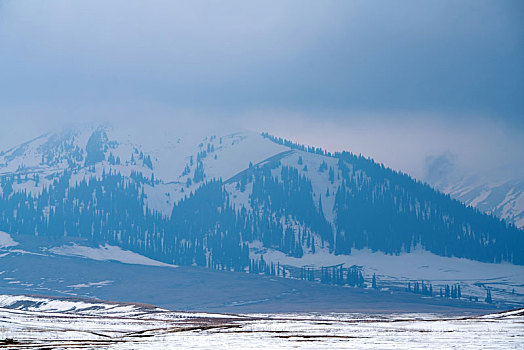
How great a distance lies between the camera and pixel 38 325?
110 metres

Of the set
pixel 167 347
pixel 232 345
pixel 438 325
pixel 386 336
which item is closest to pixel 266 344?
pixel 232 345

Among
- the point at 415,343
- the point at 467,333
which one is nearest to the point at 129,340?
the point at 415,343

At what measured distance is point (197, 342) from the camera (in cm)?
7438

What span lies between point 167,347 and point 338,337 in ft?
56.7

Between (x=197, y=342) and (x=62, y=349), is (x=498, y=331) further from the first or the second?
(x=62, y=349)

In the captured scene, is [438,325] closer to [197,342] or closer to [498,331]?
[498,331]

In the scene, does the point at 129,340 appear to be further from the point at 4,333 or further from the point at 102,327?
the point at 102,327

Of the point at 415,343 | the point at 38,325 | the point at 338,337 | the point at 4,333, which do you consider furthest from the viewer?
the point at 38,325

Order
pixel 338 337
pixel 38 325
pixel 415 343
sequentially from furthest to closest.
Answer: pixel 38 325 < pixel 338 337 < pixel 415 343

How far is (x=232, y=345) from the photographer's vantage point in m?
70.7

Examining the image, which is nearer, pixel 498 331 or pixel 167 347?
pixel 167 347

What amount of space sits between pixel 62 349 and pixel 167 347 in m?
8.85

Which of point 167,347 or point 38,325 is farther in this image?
point 38,325

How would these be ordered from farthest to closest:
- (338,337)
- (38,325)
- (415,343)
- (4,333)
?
(38,325) → (4,333) → (338,337) → (415,343)
